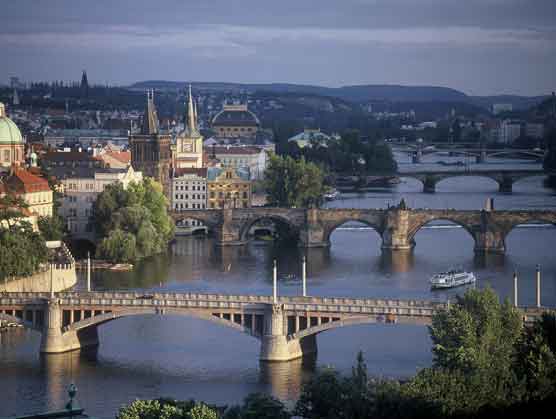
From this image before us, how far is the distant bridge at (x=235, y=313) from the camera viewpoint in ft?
135

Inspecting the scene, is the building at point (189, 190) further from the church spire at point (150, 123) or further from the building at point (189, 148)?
the building at point (189, 148)

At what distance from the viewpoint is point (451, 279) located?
53.0 m

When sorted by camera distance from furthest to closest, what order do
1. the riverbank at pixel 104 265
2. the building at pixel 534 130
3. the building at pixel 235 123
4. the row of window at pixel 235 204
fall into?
the building at pixel 534 130 → the building at pixel 235 123 → the row of window at pixel 235 204 → the riverbank at pixel 104 265

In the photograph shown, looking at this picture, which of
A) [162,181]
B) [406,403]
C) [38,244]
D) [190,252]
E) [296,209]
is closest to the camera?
[406,403]

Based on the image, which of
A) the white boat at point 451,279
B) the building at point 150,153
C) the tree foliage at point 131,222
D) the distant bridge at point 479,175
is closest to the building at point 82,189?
the tree foliage at point 131,222

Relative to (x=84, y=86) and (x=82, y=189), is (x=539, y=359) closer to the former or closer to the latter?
(x=82, y=189)

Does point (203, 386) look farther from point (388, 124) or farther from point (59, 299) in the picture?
point (388, 124)

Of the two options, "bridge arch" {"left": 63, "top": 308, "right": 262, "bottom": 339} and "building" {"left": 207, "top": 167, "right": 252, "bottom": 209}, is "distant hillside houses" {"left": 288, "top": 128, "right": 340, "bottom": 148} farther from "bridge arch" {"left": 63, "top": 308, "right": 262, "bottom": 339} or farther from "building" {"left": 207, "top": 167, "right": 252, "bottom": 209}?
"bridge arch" {"left": 63, "top": 308, "right": 262, "bottom": 339}

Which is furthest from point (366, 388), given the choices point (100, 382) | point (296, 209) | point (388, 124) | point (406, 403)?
point (388, 124)

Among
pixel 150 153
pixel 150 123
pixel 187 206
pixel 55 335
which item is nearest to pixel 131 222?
pixel 150 153

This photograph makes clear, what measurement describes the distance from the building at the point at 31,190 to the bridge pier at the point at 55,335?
16153 millimetres

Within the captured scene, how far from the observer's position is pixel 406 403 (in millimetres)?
31766

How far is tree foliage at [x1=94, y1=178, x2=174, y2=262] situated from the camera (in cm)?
5934

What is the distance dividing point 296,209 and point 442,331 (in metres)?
30.8
